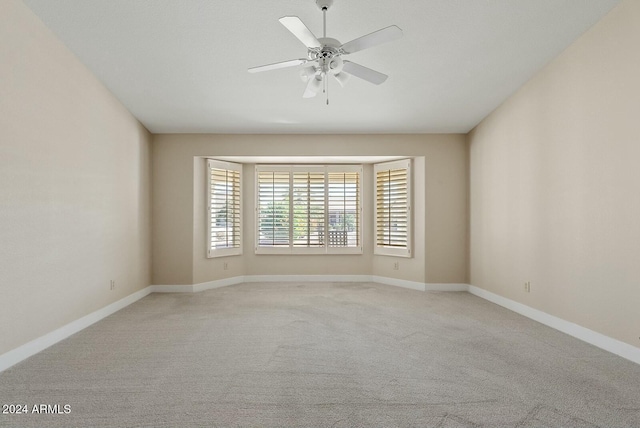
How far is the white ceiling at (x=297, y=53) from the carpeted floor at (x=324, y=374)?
270cm

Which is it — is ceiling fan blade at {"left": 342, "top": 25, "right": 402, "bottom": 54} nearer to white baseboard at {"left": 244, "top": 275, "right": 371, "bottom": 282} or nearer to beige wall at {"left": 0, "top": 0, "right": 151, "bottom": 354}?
beige wall at {"left": 0, "top": 0, "right": 151, "bottom": 354}

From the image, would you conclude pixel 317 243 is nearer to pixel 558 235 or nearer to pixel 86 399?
pixel 558 235

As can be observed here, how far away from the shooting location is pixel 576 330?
11.5ft

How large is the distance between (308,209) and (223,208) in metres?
1.47

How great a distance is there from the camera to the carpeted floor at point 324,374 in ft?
6.77

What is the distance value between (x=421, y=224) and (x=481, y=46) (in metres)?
2.91

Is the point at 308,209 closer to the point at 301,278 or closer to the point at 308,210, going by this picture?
the point at 308,210

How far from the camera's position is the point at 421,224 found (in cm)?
588

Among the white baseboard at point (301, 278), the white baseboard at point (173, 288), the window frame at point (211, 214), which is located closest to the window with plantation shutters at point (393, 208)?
the white baseboard at point (301, 278)

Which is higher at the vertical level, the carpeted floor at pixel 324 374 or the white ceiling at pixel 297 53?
the white ceiling at pixel 297 53

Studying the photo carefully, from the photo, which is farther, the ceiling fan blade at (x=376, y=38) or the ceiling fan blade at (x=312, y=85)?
the ceiling fan blade at (x=312, y=85)

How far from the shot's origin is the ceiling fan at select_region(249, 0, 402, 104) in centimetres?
249

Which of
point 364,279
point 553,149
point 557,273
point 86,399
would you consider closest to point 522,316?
point 557,273

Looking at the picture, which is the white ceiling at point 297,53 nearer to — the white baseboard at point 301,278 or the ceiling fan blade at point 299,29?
the ceiling fan blade at point 299,29
